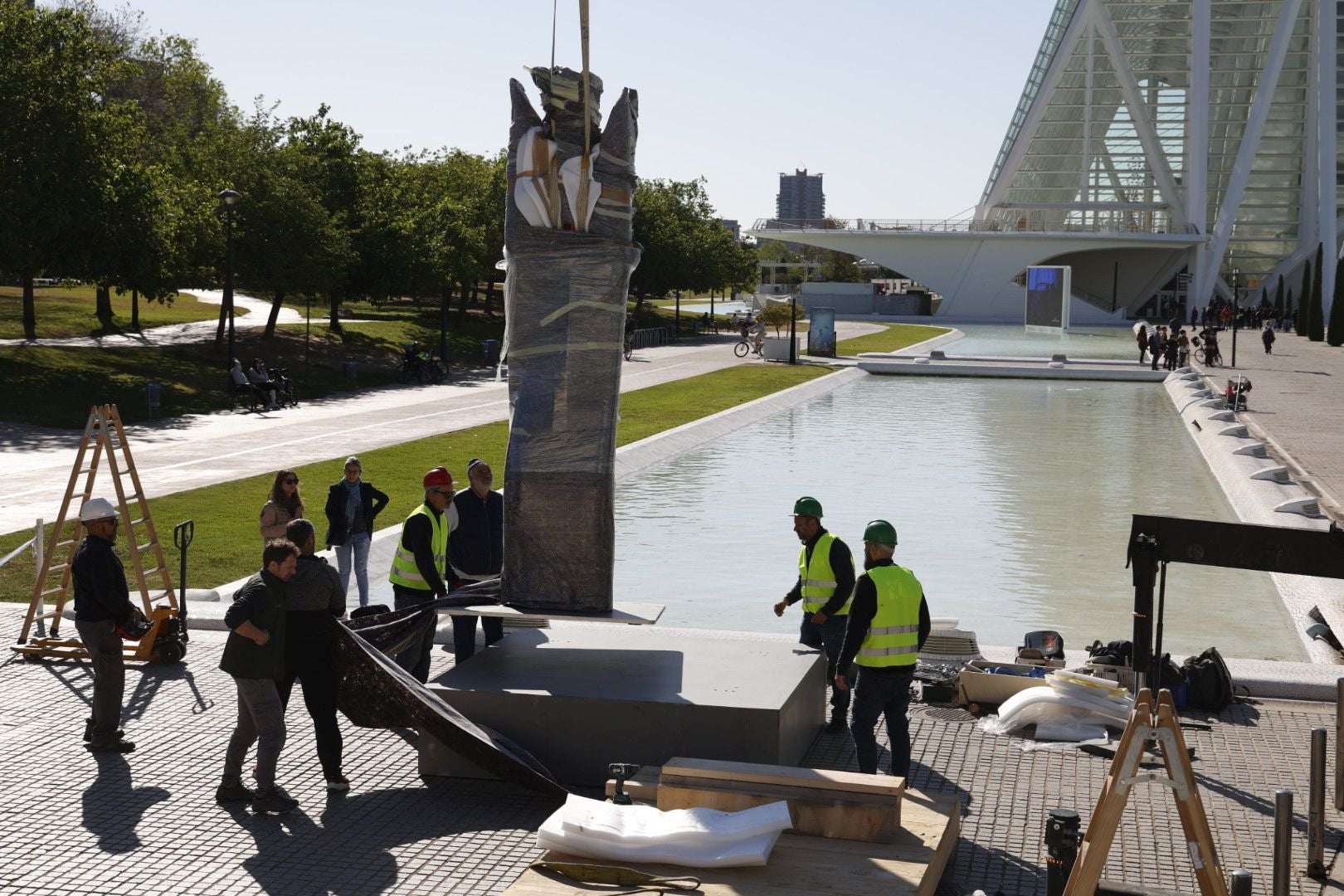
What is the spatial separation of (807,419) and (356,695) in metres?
24.3

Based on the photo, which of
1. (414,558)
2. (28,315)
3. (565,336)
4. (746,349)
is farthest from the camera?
(746,349)

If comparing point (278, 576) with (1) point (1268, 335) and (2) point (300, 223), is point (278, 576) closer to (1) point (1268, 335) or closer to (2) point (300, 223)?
(2) point (300, 223)

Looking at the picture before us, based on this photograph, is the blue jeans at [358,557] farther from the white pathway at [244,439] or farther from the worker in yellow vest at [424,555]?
the white pathway at [244,439]

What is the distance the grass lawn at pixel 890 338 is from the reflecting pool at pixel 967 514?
19890 mm

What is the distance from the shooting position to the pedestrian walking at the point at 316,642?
852 cm

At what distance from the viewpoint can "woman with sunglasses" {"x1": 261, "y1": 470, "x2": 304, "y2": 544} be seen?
11.6 m

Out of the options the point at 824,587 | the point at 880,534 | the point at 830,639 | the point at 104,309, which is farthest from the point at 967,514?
the point at 104,309

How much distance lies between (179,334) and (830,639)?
3827 centimetres

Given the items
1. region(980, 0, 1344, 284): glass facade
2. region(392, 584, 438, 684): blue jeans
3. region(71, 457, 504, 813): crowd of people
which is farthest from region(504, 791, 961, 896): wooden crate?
region(980, 0, 1344, 284): glass facade

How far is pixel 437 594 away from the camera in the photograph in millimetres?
10625

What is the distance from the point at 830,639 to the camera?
10289mm

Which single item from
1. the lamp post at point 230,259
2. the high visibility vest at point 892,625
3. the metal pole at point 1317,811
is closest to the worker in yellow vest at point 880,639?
the high visibility vest at point 892,625

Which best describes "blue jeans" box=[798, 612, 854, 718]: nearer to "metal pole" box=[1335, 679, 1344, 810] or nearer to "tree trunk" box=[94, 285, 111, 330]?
"metal pole" box=[1335, 679, 1344, 810]

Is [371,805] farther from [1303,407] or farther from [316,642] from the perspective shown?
[1303,407]
